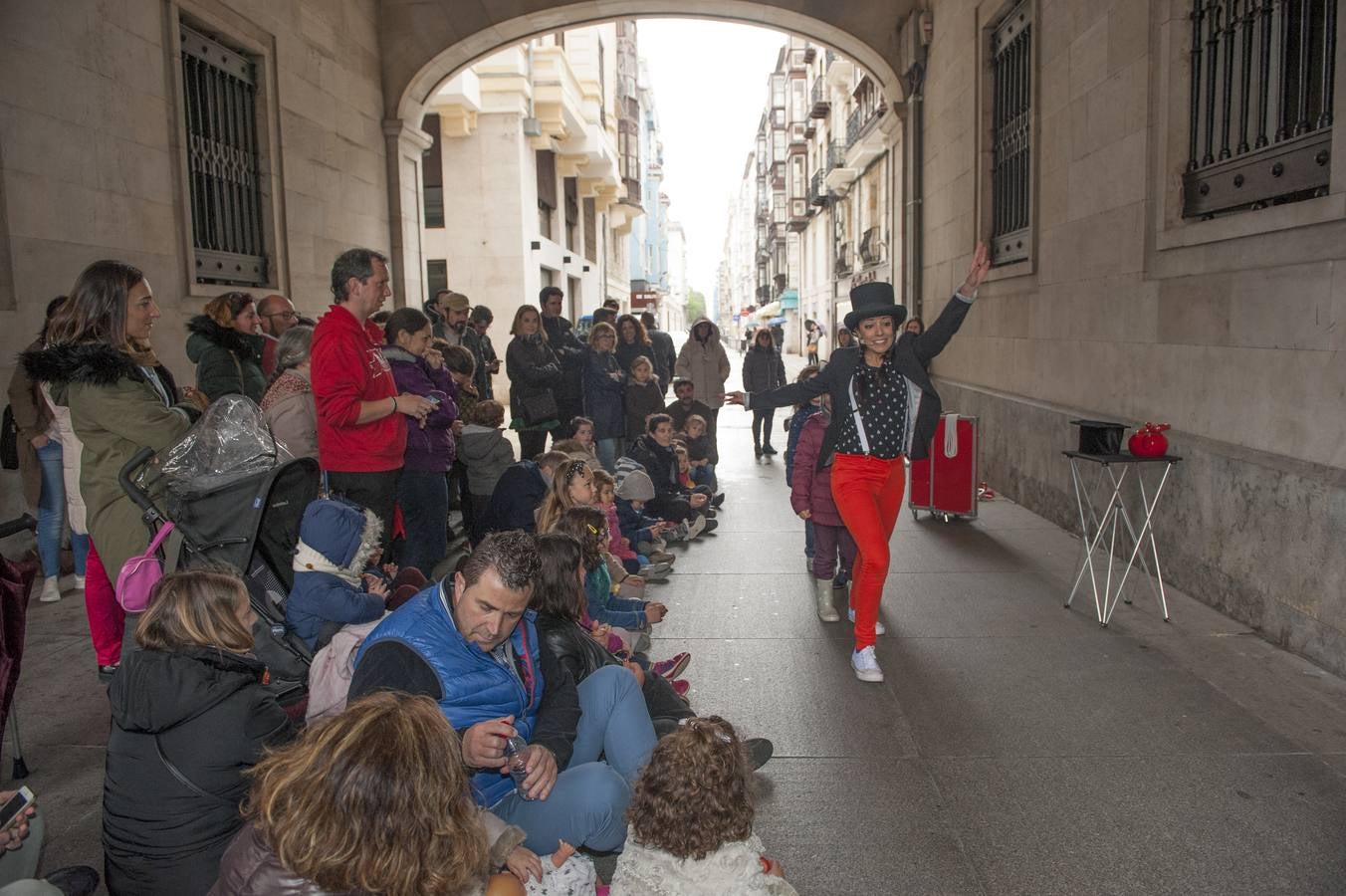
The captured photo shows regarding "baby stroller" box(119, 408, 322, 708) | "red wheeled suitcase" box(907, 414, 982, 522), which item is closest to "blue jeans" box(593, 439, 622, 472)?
"red wheeled suitcase" box(907, 414, 982, 522)

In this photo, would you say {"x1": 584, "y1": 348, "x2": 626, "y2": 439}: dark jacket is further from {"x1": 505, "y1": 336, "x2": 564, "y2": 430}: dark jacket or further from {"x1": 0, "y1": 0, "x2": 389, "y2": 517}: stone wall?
{"x1": 0, "y1": 0, "x2": 389, "y2": 517}: stone wall

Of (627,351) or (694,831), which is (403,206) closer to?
(627,351)

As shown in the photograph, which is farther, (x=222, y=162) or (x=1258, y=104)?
(x=222, y=162)

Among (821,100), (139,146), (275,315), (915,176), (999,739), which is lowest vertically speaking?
(999,739)

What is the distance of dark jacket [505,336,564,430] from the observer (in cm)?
901

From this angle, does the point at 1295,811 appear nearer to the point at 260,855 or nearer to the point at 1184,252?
the point at 260,855

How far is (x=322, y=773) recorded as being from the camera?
1880mm

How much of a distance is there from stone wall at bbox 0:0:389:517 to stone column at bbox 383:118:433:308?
1261 millimetres

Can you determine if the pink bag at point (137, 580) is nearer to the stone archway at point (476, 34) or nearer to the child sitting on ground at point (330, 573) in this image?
the child sitting on ground at point (330, 573)

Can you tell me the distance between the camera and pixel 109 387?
13.4ft

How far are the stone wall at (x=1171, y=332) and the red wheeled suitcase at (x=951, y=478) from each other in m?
0.67

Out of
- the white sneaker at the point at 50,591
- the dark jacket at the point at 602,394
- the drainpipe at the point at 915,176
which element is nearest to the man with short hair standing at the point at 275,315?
the white sneaker at the point at 50,591

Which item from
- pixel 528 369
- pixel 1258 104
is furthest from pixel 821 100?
pixel 1258 104

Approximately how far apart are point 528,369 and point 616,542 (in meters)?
2.98
